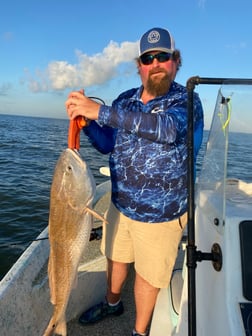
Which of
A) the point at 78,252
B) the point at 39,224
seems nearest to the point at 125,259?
the point at 78,252

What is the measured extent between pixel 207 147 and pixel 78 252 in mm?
1250

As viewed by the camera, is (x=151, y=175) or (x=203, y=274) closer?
(x=203, y=274)

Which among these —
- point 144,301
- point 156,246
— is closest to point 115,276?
point 144,301

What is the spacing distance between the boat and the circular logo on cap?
0.78 metres

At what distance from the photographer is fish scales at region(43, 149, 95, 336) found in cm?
223

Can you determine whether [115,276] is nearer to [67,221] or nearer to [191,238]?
[67,221]

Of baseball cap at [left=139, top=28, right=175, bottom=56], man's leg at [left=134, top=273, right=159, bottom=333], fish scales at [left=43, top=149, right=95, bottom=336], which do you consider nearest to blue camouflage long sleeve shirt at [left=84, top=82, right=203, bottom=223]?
baseball cap at [left=139, top=28, right=175, bottom=56]

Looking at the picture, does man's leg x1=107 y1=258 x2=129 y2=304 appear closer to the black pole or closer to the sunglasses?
the black pole

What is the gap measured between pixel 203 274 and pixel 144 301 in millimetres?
931

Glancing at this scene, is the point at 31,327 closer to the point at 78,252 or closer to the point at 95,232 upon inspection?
the point at 78,252

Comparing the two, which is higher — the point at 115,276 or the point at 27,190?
the point at 115,276

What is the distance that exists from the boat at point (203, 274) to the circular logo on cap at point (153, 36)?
2.57 feet

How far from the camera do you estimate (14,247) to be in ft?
23.3

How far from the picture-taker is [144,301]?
9.48 ft
